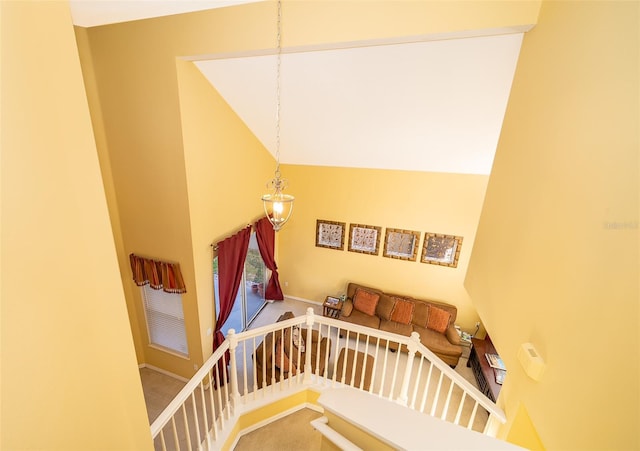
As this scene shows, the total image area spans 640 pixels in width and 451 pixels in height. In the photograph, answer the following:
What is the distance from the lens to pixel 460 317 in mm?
5047

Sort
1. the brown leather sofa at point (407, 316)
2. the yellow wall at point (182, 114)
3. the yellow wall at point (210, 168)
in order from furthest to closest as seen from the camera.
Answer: the brown leather sofa at point (407, 316) < the yellow wall at point (210, 168) < the yellow wall at point (182, 114)

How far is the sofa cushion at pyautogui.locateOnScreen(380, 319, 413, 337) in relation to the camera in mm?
4789

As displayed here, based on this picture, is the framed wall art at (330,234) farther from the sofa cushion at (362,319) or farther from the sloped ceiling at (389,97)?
the sloped ceiling at (389,97)

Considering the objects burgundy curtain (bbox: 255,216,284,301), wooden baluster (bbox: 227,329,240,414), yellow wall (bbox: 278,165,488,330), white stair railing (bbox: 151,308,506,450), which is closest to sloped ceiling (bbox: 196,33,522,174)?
yellow wall (bbox: 278,165,488,330)

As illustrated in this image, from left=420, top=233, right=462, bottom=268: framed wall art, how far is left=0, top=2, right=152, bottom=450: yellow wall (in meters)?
4.85

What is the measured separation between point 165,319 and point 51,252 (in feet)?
12.6

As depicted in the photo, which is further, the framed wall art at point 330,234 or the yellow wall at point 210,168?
the framed wall art at point 330,234

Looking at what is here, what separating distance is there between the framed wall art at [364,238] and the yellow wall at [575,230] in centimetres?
327

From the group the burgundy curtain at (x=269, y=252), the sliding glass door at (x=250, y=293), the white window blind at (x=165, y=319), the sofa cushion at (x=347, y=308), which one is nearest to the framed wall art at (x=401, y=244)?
the sofa cushion at (x=347, y=308)

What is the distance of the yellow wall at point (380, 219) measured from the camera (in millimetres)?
4605

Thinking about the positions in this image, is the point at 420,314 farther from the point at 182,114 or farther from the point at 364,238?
the point at 182,114

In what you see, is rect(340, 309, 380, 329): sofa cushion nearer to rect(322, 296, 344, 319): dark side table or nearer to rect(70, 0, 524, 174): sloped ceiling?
rect(322, 296, 344, 319): dark side table

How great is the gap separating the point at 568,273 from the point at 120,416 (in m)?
2.10

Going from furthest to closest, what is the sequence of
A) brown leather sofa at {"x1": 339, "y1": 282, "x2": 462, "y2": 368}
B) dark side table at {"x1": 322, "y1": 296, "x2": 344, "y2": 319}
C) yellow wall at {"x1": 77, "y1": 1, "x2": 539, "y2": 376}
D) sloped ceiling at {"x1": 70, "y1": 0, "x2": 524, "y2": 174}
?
dark side table at {"x1": 322, "y1": 296, "x2": 344, "y2": 319} → brown leather sofa at {"x1": 339, "y1": 282, "x2": 462, "y2": 368} → sloped ceiling at {"x1": 70, "y1": 0, "x2": 524, "y2": 174} → yellow wall at {"x1": 77, "y1": 1, "x2": 539, "y2": 376}
